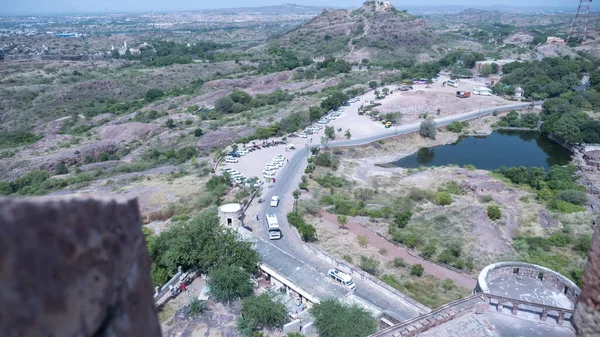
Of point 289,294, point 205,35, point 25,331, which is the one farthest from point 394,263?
point 205,35

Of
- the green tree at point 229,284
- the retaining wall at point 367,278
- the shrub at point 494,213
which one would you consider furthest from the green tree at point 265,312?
the shrub at point 494,213

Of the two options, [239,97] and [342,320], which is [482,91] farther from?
[342,320]

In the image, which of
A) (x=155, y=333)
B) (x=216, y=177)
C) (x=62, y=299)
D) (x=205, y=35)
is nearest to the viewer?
(x=62, y=299)

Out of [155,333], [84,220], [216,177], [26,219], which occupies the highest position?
[26,219]

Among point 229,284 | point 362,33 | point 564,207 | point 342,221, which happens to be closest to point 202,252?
point 229,284

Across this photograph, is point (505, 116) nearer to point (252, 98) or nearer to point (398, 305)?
point (252, 98)

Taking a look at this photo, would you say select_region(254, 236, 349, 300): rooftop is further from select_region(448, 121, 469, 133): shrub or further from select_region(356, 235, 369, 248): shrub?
select_region(448, 121, 469, 133): shrub

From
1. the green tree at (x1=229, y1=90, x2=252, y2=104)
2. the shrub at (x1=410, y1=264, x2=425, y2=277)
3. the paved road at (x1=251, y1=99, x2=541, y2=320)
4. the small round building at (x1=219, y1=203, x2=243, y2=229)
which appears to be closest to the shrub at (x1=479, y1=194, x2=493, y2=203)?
the shrub at (x1=410, y1=264, x2=425, y2=277)

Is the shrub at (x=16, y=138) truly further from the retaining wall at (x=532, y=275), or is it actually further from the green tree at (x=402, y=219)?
the retaining wall at (x=532, y=275)
